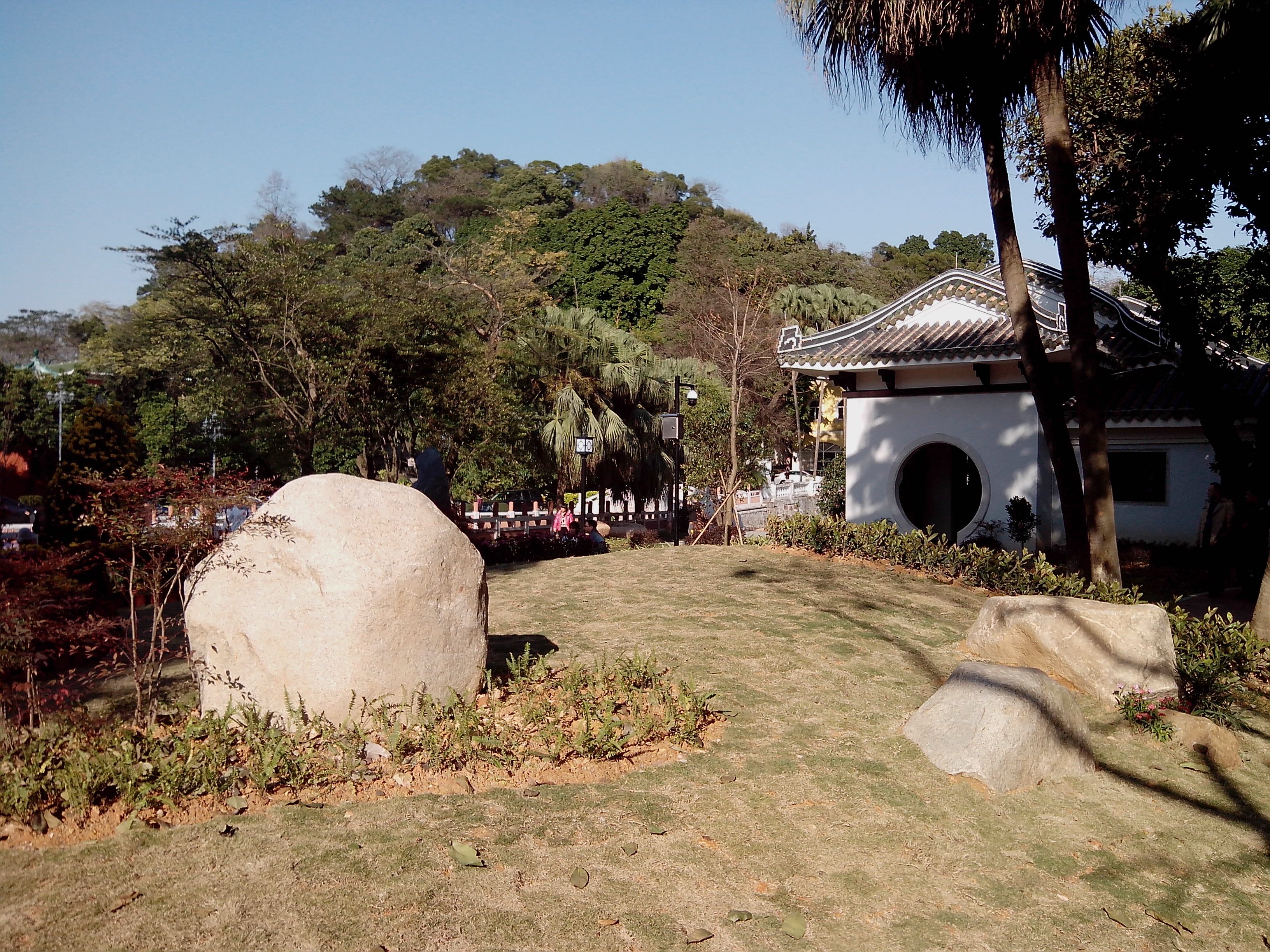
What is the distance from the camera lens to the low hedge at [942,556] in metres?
9.91

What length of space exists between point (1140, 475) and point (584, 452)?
10742mm

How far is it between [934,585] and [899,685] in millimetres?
4490

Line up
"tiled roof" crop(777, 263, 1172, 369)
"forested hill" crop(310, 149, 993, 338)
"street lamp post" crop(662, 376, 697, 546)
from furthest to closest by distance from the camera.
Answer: "forested hill" crop(310, 149, 993, 338), "street lamp post" crop(662, 376, 697, 546), "tiled roof" crop(777, 263, 1172, 369)

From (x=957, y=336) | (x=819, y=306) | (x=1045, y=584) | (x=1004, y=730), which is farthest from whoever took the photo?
(x=819, y=306)

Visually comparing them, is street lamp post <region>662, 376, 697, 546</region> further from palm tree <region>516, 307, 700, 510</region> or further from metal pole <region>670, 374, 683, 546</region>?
palm tree <region>516, 307, 700, 510</region>

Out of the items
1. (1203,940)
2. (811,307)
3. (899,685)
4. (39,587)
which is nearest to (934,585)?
(899,685)

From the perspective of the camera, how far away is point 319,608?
5367mm

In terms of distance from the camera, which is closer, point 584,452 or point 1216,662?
point 1216,662

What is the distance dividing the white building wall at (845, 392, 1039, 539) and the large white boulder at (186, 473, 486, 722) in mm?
11577

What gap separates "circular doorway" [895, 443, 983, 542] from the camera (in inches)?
748

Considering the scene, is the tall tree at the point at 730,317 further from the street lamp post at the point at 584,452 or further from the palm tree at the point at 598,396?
the street lamp post at the point at 584,452

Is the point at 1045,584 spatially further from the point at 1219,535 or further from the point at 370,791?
the point at 370,791

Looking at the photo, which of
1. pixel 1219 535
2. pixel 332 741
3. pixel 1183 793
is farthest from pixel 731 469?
pixel 332 741

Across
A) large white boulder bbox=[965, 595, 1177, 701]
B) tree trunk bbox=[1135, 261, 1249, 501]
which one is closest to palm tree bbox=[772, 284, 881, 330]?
tree trunk bbox=[1135, 261, 1249, 501]
